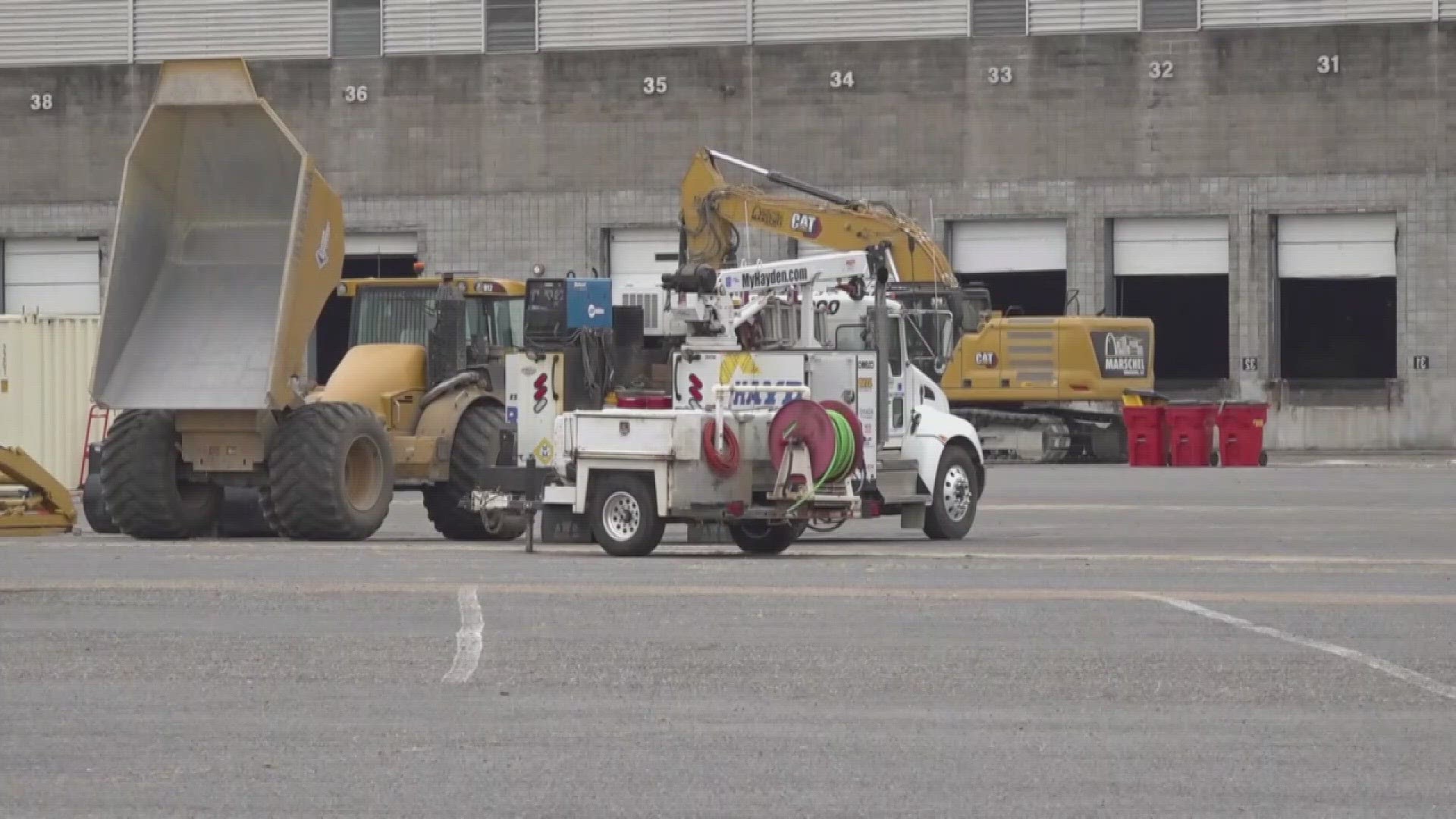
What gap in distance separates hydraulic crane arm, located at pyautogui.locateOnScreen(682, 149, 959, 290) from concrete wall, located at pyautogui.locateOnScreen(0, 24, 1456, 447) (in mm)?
14740

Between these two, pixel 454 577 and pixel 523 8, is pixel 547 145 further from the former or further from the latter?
pixel 454 577

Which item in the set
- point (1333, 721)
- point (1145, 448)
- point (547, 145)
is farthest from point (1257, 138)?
point (1333, 721)

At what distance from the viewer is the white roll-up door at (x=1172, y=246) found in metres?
50.7

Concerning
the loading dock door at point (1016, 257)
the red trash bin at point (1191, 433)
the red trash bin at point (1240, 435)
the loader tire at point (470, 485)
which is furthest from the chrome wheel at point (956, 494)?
the loading dock door at point (1016, 257)

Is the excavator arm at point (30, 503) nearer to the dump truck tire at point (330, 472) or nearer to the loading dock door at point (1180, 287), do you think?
the dump truck tire at point (330, 472)

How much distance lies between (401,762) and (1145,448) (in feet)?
112

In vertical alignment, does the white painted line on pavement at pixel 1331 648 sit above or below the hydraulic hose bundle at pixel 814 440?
below

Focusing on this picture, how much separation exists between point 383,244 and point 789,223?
20.0 meters

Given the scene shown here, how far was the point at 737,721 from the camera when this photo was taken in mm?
10984

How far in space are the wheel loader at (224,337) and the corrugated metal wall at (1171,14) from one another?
29.6 meters

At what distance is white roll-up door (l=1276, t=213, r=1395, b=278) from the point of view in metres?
50.2

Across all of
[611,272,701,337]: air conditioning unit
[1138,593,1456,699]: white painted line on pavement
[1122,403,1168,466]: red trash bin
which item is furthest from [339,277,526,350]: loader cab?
[1122,403,1168,466]: red trash bin

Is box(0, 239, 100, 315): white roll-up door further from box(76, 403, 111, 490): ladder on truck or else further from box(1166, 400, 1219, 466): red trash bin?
box(1166, 400, 1219, 466): red trash bin

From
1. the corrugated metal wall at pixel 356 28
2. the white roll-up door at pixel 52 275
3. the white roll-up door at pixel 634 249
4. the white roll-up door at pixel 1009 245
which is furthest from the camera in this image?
the white roll-up door at pixel 52 275
